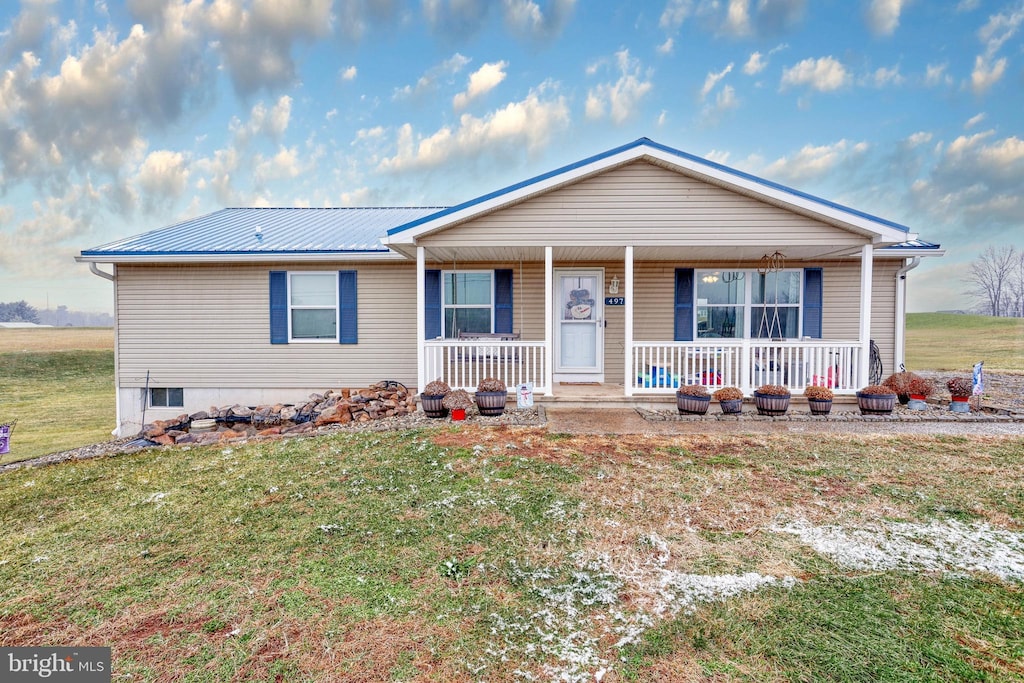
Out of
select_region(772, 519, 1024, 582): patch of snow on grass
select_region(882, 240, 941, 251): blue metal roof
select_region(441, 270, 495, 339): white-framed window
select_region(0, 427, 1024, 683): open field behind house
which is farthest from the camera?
select_region(441, 270, 495, 339): white-framed window

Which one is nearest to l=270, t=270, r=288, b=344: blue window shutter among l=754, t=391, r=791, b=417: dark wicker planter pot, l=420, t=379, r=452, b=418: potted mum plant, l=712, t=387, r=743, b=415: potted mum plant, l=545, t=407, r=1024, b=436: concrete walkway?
l=420, t=379, r=452, b=418: potted mum plant

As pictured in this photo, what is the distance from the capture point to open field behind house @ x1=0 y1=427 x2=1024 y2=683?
2363 millimetres

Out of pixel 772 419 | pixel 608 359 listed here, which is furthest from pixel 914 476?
pixel 608 359

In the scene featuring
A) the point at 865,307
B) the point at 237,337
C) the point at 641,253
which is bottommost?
the point at 237,337

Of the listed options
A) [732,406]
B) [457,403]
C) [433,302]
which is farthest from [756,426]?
[433,302]

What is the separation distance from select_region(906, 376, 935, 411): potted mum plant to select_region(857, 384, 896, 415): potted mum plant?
872 millimetres

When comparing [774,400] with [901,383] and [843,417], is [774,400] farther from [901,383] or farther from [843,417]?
[901,383]

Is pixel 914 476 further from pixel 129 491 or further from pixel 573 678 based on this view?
pixel 129 491

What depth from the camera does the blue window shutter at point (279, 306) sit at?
9.30 m

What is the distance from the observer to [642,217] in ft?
24.8

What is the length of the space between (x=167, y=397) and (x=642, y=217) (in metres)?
9.69

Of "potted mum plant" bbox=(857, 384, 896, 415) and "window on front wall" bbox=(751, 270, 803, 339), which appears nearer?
"potted mum plant" bbox=(857, 384, 896, 415)

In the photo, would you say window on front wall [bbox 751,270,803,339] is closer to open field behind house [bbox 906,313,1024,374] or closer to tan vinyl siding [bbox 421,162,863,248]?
tan vinyl siding [bbox 421,162,863,248]

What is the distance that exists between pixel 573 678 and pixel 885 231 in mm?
8072
